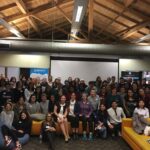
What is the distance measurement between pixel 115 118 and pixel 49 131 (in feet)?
6.56

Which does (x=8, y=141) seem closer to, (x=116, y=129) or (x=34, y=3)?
(x=116, y=129)

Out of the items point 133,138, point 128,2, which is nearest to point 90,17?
point 128,2

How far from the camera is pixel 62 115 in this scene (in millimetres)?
7586

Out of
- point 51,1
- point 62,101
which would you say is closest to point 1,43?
point 51,1

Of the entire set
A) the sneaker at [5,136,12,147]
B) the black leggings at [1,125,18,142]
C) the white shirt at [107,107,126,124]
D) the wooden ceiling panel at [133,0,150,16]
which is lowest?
the sneaker at [5,136,12,147]

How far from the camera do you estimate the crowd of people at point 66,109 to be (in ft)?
23.0

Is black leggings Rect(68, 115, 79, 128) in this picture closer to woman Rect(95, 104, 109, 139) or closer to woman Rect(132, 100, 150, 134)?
woman Rect(95, 104, 109, 139)

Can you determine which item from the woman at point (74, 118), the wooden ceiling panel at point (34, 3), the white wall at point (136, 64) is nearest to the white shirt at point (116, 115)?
the woman at point (74, 118)

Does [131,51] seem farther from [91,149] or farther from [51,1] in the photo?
[91,149]

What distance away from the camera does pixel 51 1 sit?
9.04m

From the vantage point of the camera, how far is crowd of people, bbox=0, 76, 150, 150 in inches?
276

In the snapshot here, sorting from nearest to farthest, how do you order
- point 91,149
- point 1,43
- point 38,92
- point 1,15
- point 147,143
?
point 147,143 < point 91,149 < point 38,92 < point 1,15 < point 1,43

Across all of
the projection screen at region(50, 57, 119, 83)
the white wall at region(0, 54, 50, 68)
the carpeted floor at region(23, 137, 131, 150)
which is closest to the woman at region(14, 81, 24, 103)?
the carpeted floor at region(23, 137, 131, 150)

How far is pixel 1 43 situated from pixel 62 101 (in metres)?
4.83
